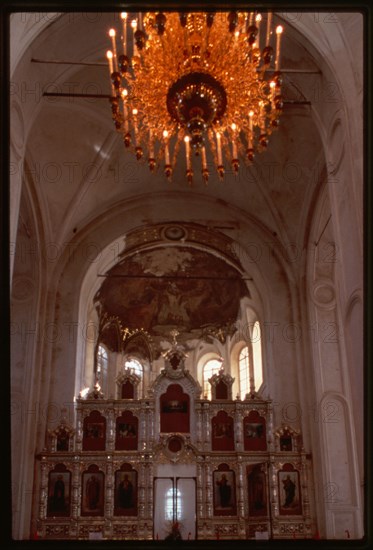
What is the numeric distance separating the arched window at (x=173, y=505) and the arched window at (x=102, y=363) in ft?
24.1

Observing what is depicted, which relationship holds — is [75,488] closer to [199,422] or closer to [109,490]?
[109,490]

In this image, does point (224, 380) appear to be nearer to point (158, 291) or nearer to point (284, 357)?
point (284, 357)

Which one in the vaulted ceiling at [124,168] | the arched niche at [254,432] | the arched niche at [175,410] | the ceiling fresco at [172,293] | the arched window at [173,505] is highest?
the vaulted ceiling at [124,168]

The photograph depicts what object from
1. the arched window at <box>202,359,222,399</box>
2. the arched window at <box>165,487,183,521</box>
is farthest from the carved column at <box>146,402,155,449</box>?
the arched window at <box>202,359,222,399</box>

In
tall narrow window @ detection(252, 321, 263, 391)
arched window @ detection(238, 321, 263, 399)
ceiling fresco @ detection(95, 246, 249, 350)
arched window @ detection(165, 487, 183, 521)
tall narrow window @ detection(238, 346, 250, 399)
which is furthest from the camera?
tall narrow window @ detection(238, 346, 250, 399)

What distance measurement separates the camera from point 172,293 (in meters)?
23.2

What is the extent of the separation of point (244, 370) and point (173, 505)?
778 cm

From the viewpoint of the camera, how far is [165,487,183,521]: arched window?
15836 millimetres

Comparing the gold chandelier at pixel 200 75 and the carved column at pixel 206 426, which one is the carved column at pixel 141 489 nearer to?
the carved column at pixel 206 426

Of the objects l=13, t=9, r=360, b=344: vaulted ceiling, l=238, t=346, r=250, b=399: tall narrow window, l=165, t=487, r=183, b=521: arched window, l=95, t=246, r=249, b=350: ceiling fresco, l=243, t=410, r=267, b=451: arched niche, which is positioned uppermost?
l=13, t=9, r=360, b=344: vaulted ceiling

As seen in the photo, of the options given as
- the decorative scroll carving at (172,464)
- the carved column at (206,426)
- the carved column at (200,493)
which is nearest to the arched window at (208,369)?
the decorative scroll carving at (172,464)

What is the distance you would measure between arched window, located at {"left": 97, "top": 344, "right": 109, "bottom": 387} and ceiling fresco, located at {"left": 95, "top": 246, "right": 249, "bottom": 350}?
1.24 meters

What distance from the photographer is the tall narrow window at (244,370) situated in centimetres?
2236

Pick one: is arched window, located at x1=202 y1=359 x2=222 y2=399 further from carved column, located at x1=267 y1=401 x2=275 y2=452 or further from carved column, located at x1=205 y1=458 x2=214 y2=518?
carved column, located at x1=205 y1=458 x2=214 y2=518
